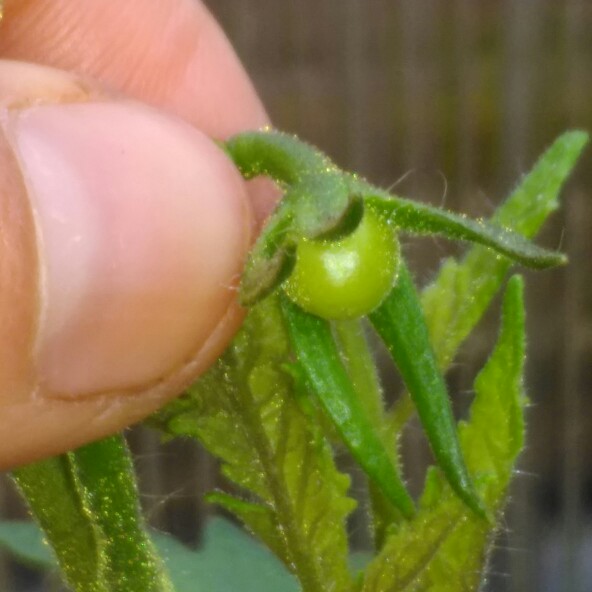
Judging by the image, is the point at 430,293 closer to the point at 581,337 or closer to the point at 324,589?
the point at 324,589

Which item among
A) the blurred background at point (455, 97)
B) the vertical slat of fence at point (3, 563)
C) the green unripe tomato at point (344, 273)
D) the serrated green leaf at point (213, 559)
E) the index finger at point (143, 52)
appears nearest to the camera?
the green unripe tomato at point (344, 273)

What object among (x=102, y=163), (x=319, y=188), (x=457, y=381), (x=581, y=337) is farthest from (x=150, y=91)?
(x=581, y=337)

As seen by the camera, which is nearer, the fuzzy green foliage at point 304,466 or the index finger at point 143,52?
the fuzzy green foliage at point 304,466

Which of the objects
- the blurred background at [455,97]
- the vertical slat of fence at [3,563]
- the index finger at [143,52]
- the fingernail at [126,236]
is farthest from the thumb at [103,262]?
the blurred background at [455,97]

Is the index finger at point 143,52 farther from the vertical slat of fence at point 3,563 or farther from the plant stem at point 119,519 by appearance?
the vertical slat of fence at point 3,563

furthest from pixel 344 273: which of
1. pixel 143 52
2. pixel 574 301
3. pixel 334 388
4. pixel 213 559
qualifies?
pixel 574 301

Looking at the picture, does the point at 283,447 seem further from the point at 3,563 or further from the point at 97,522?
the point at 3,563
